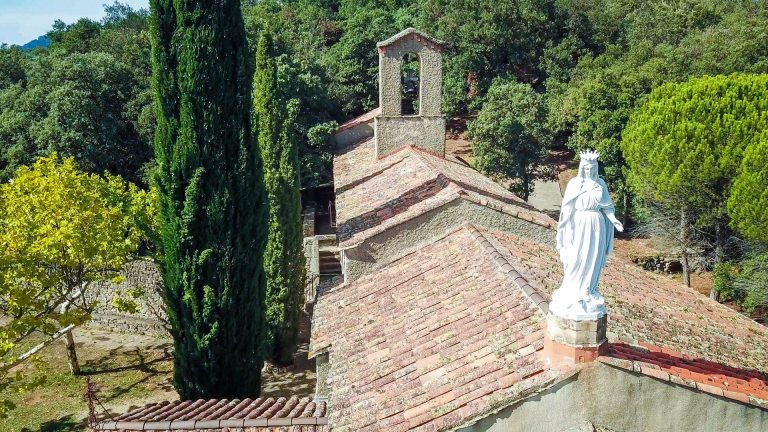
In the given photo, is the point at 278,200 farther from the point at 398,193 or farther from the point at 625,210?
the point at 625,210

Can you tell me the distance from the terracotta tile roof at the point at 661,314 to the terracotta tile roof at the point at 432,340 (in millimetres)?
797

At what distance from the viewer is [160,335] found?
21328 millimetres

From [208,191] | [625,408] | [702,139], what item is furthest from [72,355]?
[702,139]

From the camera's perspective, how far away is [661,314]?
1127 cm

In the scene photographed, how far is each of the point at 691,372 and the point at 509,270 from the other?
366cm

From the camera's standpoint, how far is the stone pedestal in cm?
718

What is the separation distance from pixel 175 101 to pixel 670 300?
437 inches

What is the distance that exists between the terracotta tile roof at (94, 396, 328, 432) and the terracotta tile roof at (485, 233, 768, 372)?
426cm

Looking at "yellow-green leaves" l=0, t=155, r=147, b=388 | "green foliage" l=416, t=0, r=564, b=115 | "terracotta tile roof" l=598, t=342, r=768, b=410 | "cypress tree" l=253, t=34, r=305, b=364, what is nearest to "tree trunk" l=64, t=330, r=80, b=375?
"yellow-green leaves" l=0, t=155, r=147, b=388

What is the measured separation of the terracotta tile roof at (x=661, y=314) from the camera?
31.9 feet

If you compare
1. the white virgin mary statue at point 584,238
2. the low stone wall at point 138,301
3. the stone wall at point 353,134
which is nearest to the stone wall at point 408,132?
the stone wall at point 353,134

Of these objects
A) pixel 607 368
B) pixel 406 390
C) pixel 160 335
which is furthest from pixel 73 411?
pixel 607 368

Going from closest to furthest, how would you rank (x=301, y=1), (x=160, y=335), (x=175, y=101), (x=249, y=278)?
(x=175, y=101), (x=249, y=278), (x=160, y=335), (x=301, y=1)

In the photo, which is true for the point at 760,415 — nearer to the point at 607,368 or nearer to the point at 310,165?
the point at 607,368
